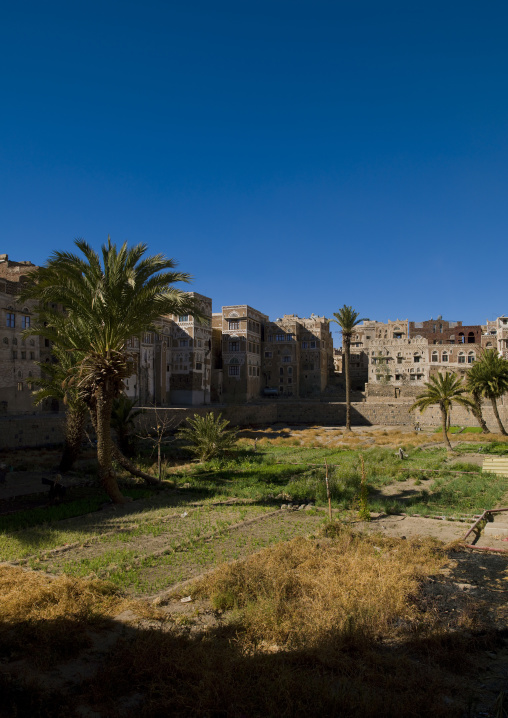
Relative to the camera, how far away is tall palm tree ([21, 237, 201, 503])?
15.3 meters

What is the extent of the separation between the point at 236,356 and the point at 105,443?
48.6 m

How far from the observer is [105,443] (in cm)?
1591

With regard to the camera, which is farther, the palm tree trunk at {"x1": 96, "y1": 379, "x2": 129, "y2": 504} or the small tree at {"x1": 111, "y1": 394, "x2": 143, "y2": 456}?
the small tree at {"x1": 111, "y1": 394, "x2": 143, "y2": 456}

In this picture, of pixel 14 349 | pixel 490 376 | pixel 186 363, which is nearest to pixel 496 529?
pixel 490 376

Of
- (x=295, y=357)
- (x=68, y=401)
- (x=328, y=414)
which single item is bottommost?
(x=328, y=414)

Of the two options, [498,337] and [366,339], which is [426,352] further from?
[366,339]

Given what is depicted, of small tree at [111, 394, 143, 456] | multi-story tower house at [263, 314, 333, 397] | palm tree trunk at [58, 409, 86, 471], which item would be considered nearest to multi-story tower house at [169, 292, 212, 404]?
multi-story tower house at [263, 314, 333, 397]

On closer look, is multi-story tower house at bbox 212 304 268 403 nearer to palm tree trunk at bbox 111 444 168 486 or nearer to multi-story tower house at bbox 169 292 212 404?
multi-story tower house at bbox 169 292 212 404

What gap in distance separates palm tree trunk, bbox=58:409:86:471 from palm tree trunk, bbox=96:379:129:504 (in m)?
5.53

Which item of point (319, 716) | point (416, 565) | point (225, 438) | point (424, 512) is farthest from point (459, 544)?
point (225, 438)

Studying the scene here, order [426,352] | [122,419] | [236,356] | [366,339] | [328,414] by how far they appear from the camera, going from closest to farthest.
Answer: [122,419] < [328,414] < [236,356] < [426,352] < [366,339]

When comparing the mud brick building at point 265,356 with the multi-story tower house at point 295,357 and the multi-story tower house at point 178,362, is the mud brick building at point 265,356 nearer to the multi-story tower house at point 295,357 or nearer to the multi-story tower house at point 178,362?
the multi-story tower house at point 295,357

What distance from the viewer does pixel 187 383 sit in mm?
56500

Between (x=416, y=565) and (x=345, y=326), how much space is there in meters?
35.6
